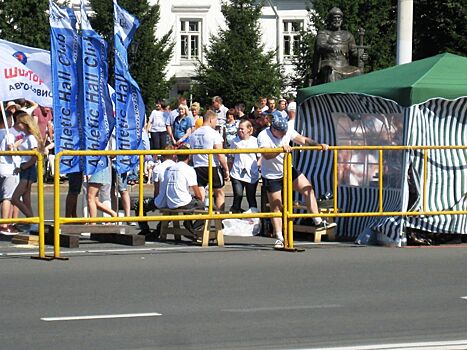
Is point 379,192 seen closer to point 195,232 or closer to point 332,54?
point 195,232

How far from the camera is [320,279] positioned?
12711 mm

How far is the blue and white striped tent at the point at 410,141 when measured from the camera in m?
15.7

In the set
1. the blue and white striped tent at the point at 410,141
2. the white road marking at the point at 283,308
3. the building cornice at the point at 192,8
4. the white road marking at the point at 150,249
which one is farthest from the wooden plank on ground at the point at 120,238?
the building cornice at the point at 192,8

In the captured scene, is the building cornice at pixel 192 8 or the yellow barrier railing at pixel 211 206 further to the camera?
the building cornice at pixel 192 8

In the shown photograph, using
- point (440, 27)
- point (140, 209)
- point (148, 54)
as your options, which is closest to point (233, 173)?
point (140, 209)

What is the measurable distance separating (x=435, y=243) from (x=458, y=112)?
1.73 m

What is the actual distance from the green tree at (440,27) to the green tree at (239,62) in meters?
6.46

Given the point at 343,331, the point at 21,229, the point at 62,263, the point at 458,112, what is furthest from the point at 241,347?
the point at 21,229

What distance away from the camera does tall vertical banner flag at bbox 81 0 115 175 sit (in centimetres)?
1617

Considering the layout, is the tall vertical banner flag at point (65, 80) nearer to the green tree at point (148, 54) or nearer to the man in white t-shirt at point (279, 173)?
the man in white t-shirt at point (279, 173)

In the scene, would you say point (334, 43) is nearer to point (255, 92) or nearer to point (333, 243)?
point (333, 243)

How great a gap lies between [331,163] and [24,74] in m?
5.28

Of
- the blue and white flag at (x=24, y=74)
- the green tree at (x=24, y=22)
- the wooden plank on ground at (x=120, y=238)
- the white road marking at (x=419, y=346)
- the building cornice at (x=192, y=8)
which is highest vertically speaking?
the building cornice at (x=192, y=8)

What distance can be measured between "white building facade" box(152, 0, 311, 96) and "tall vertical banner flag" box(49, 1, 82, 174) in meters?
47.7
